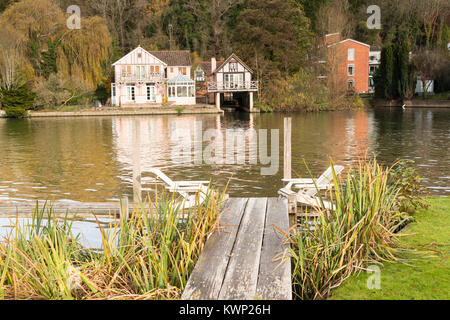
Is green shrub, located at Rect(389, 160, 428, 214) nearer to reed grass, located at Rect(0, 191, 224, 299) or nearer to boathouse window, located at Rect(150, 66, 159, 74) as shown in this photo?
reed grass, located at Rect(0, 191, 224, 299)

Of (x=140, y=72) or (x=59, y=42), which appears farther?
(x=140, y=72)

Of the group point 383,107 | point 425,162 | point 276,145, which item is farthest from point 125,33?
point 425,162

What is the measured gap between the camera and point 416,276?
5.24 meters

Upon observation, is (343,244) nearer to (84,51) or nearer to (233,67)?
(84,51)

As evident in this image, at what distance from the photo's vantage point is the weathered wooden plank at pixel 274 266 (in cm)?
424

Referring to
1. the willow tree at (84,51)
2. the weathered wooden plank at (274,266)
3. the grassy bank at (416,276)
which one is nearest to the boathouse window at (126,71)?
the willow tree at (84,51)

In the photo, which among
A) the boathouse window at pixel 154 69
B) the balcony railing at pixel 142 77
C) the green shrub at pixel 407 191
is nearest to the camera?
the green shrub at pixel 407 191

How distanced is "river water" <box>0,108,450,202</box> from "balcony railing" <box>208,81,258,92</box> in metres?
21.6

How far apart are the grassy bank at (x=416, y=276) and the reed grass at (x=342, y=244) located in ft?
0.44

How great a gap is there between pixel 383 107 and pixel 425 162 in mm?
42406

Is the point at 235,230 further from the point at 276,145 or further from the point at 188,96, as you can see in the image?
the point at 188,96

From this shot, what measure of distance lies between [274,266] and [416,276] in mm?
1654

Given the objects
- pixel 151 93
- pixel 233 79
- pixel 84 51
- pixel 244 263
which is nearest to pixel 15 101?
pixel 84 51

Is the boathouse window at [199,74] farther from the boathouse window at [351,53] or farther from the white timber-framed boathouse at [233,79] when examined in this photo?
the boathouse window at [351,53]
